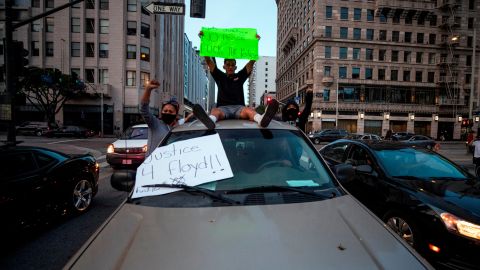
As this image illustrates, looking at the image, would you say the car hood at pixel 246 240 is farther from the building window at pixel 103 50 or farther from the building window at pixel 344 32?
the building window at pixel 344 32

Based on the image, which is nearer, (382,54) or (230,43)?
(230,43)

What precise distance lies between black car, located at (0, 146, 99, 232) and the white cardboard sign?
2746mm

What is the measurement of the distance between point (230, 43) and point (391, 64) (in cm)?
5098

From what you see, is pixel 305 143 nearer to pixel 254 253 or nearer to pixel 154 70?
pixel 254 253

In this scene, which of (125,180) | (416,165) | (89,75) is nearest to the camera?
(125,180)

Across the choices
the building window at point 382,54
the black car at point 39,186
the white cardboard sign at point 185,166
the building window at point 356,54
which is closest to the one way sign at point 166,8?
the black car at point 39,186

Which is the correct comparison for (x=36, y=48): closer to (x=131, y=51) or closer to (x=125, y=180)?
(x=131, y=51)

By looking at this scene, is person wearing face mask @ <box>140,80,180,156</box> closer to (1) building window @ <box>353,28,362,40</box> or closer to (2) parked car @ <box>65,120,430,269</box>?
Answer: (2) parked car @ <box>65,120,430,269</box>

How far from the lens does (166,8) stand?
28.5 ft

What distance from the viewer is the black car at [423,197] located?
287 cm

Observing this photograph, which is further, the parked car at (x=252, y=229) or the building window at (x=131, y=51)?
the building window at (x=131, y=51)

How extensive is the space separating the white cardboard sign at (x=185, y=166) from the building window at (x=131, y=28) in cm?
4197

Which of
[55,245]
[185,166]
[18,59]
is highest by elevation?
[18,59]

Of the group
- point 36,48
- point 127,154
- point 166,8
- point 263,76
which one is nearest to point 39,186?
point 127,154
